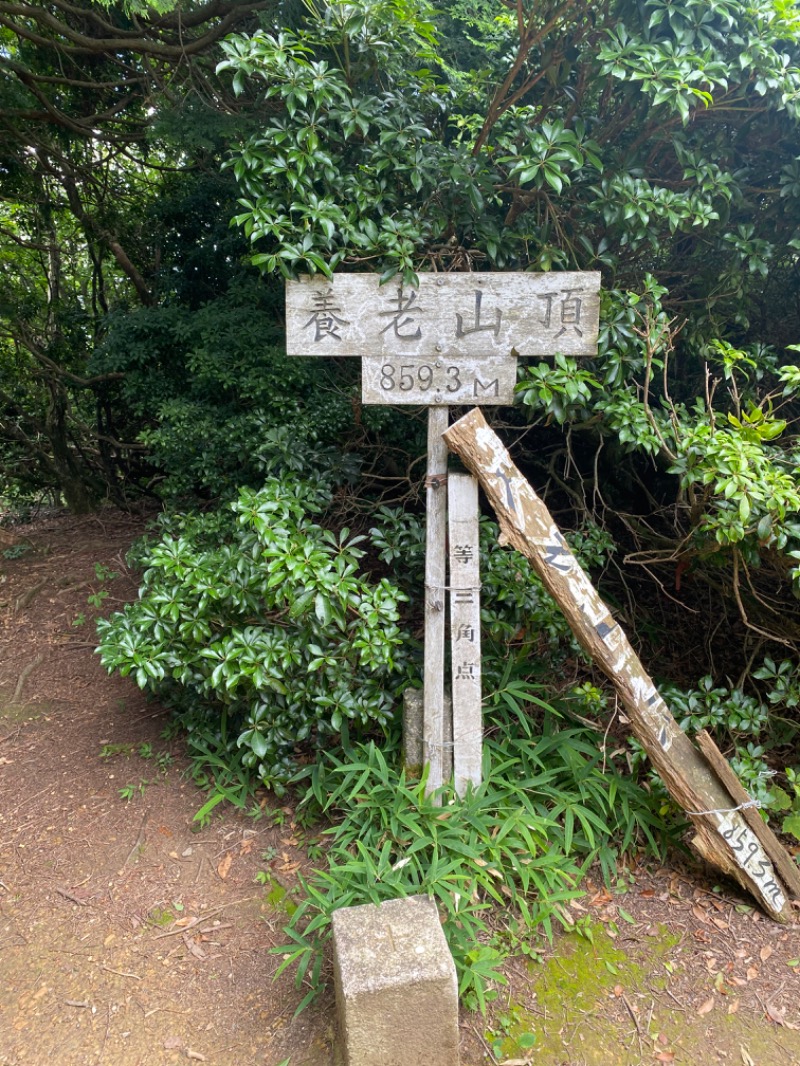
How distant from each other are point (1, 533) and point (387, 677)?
14.6ft

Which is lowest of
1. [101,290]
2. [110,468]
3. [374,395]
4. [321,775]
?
[321,775]

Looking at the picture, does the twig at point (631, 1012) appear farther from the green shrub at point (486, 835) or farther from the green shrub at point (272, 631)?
the green shrub at point (272, 631)

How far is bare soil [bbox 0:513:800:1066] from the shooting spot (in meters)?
2.16

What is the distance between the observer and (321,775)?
3006 mm

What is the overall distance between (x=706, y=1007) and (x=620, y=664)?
127 cm

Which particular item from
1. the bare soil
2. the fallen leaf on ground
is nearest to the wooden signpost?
the bare soil

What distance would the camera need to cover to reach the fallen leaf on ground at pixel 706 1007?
91.7 inches

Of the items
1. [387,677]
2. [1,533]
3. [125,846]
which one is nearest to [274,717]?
[387,677]

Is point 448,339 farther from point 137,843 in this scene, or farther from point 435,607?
point 137,843

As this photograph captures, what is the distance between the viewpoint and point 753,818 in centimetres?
273

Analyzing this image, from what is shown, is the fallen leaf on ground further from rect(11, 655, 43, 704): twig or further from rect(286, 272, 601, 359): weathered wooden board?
rect(11, 655, 43, 704): twig

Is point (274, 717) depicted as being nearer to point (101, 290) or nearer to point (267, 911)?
point (267, 911)

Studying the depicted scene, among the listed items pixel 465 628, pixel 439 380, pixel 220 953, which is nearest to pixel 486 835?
pixel 465 628

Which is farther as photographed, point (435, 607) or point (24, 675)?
point (24, 675)
